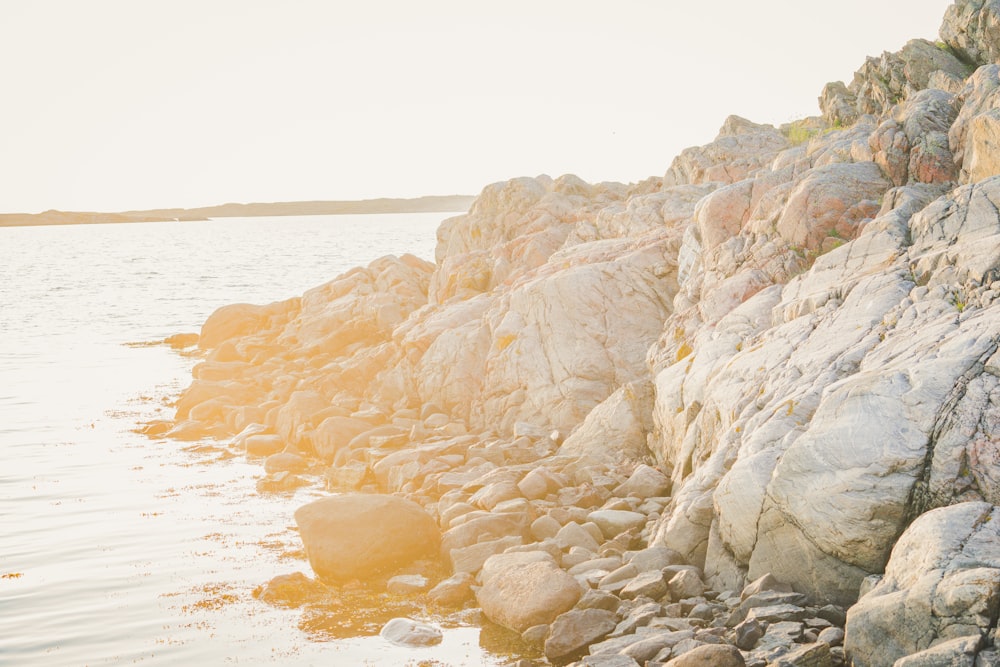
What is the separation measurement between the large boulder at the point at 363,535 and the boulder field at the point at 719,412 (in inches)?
2.5

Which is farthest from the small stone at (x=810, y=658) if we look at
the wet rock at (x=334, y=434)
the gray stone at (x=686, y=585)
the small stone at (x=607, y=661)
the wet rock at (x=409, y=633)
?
the wet rock at (x=334, y=434)

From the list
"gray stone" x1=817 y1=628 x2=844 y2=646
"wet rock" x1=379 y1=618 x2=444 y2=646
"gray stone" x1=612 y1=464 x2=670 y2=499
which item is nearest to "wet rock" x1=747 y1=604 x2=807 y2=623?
"gray stone" x1=817 y1=628 x2=844 y2=646

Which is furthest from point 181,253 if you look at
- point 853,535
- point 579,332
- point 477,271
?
point 853,535

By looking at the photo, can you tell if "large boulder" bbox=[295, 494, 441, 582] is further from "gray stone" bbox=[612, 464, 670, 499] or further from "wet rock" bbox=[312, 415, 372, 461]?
"wet rock" bbox=[312, 415, 372, 461]

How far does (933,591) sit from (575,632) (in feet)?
17.6

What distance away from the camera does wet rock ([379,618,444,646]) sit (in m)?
14.6

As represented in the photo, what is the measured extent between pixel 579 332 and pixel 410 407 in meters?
6.51

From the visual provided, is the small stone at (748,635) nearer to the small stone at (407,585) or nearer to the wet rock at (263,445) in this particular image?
the small stone at (407,585)

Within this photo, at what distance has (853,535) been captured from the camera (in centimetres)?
1259

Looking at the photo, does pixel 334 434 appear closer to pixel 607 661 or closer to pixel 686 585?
pixel 686 585

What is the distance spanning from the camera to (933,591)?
10398 millimetres

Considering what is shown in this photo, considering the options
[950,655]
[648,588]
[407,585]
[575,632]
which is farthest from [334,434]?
[950,655]

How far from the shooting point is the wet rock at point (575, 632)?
13617 mm

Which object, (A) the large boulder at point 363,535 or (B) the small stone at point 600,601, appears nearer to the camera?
(B) the small stone at point 600,601
